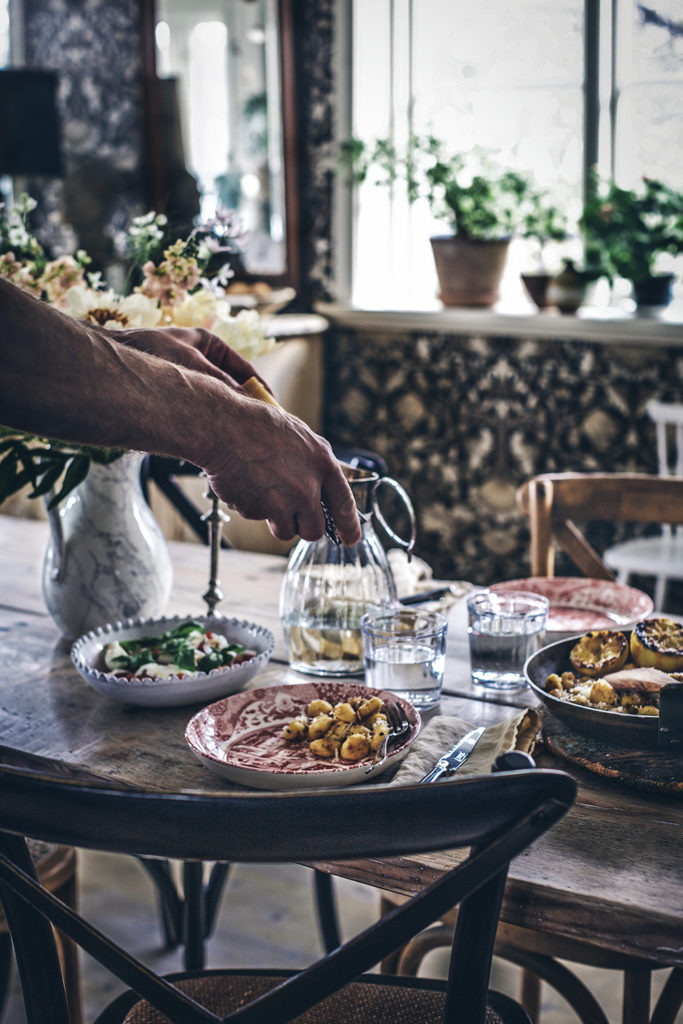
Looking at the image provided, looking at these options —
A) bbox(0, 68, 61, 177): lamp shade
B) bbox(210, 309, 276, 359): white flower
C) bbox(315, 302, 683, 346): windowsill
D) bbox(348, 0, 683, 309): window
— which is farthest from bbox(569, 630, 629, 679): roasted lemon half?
bbox(0, 68, 61, 177): lamp shade

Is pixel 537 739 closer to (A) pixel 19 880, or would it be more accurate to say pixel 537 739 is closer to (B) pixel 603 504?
(A) pixel 19 880

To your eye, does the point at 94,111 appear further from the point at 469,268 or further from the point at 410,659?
the point at 410,659

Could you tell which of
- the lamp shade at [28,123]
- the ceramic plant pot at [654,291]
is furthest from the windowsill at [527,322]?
the lamp shade at [28,123]

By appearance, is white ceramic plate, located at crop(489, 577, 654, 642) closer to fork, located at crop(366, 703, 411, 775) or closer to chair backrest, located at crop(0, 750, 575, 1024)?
fork, located at crop(366, 703, 411, 775)

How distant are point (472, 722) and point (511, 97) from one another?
296 cm

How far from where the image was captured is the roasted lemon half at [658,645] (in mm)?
1109

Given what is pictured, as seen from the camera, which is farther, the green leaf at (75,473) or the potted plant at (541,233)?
the potted plant at (541,233)

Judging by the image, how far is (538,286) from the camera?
11.4 feet

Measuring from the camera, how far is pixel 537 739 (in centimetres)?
108

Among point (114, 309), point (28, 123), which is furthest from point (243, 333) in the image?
point (28, 123)

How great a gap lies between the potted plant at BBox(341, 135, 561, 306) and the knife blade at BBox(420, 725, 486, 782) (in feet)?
8.86

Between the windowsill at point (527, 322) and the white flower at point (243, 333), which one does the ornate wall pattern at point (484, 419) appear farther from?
the white flower at point (243, 333)

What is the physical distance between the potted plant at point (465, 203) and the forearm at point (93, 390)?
9.10 feet

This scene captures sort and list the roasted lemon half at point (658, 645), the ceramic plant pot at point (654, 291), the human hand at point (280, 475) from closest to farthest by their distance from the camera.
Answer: the human hand at point (280, 475), the roasted lemon half at point (658, 645), the ceramic plant pot at point (654, 291)
